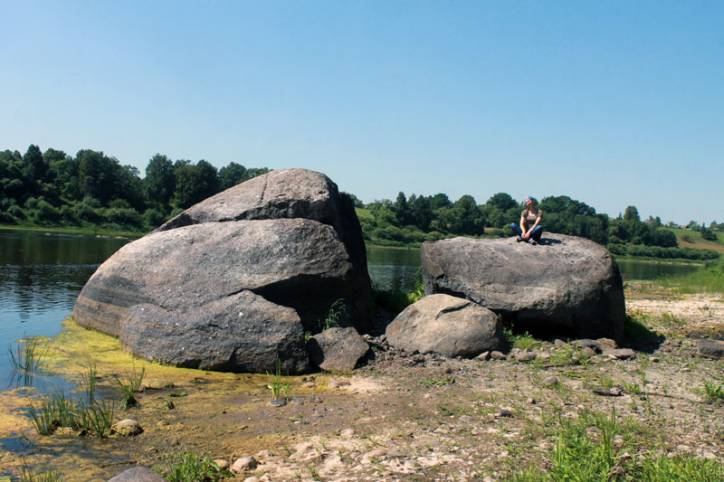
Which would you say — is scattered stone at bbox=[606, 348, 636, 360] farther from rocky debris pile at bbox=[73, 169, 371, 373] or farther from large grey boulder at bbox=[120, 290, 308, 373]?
large grey boulder at bbox=[120, 290, 308, 373]

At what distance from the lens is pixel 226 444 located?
784 centimetres

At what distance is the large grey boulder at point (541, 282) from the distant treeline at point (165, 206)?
61.6 meters

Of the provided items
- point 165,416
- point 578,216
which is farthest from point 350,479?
point 578,216

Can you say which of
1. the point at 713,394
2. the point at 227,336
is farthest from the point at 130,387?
the point at 713,394

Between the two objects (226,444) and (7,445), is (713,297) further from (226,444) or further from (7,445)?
(7,445)

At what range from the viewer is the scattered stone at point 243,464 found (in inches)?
272

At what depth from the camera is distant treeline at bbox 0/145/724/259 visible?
269ft

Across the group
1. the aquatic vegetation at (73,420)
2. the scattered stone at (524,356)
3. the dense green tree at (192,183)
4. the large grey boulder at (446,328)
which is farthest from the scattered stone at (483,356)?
the dense green tree at (192,183)

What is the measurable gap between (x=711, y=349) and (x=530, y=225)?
16.6ft

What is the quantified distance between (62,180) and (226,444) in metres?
96.1

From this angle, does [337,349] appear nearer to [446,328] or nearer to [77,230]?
[446,328]

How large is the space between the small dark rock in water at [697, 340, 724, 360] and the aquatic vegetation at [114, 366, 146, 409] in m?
11.2

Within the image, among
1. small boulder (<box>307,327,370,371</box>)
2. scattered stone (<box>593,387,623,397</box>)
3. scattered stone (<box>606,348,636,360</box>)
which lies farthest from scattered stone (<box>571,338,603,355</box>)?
small boulder (<box>307,327,370,371</box>)

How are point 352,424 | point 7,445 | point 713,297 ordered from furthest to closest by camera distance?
point 713,297, point 352,424, point 7,445
